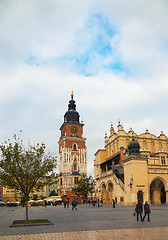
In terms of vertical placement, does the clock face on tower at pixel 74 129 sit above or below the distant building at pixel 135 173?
above

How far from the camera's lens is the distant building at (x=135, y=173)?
127ft

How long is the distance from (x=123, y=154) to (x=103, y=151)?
15528 mm

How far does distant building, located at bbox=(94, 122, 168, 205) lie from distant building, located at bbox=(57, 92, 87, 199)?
21784mm

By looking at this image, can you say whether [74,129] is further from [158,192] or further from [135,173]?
[135,173]

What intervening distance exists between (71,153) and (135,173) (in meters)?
48.8

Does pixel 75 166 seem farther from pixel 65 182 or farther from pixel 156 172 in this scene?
pixel 156 172

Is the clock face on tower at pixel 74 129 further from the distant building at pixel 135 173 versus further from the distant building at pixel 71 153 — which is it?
the distant building at pixel 135 173

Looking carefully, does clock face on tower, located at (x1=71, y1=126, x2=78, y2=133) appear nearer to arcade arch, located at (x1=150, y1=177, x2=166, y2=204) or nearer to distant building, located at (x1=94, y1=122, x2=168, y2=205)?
distant building, located at (x1=94, y1=122, x2=168, y2=205)

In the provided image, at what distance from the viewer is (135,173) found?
38.9m

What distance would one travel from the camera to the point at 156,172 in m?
41.1

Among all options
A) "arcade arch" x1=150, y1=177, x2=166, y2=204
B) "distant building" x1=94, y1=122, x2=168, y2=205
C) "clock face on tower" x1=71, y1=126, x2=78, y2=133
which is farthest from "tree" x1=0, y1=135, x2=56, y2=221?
"clock face on tower" x1=71, y1=126, x2=78, y2=133

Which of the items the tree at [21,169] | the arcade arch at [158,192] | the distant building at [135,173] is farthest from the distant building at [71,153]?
the tree at [21,169]

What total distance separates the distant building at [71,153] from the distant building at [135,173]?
21.8 meters

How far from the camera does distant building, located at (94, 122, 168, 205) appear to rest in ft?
127
